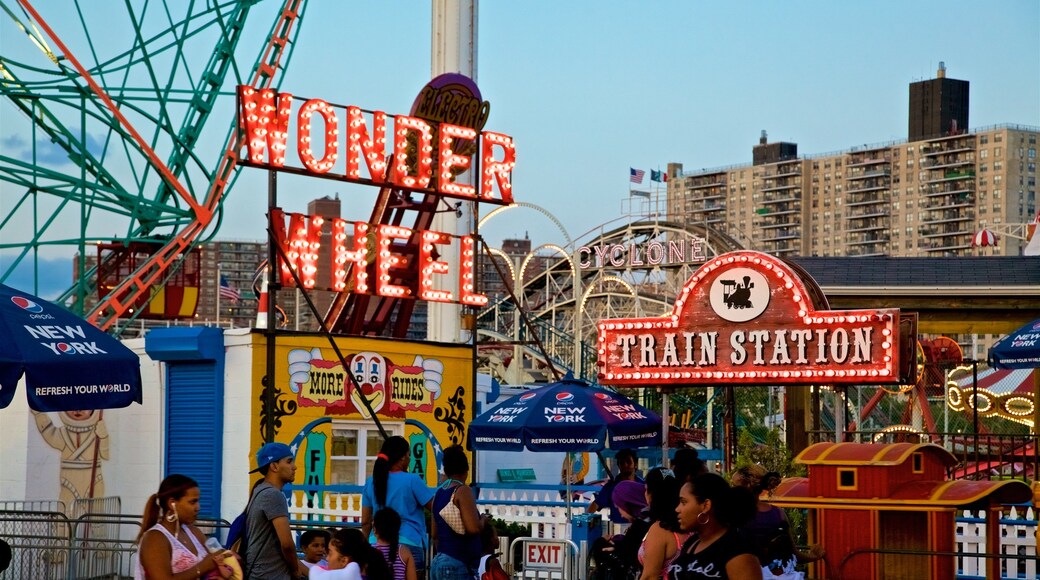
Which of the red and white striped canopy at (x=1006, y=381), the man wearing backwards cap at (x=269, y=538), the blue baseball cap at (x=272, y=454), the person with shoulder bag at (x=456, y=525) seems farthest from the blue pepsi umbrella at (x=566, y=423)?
the red and white striped canopy at (x=1006, y=381)

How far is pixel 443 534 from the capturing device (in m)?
10.6

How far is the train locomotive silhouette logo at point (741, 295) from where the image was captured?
1786 cm

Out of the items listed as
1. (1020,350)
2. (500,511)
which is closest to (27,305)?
(500,511)

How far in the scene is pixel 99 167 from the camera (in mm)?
31969

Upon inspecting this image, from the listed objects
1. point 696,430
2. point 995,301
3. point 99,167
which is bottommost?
point 696,430

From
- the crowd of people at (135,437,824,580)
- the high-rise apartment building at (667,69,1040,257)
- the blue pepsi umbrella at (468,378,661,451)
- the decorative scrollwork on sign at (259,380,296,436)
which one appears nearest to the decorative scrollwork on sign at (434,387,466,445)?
the decorative scrollwork on sign at (259,380,296,436)

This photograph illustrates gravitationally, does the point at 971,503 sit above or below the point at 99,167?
below

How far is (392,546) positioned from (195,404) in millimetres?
8921

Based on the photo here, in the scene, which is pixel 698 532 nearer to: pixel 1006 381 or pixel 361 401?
pixel 361 401

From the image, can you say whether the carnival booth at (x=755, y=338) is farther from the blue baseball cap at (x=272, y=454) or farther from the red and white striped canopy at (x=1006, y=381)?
the red and white striped canopy at (x=1006, y=381)

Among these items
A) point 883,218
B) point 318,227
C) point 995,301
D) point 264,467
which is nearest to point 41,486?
point 318,227

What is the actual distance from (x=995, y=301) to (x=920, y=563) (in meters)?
11.5

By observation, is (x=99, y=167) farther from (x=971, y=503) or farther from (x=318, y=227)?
(x=971, y=503)

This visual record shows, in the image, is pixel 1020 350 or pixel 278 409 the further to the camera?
pixel 278 409
